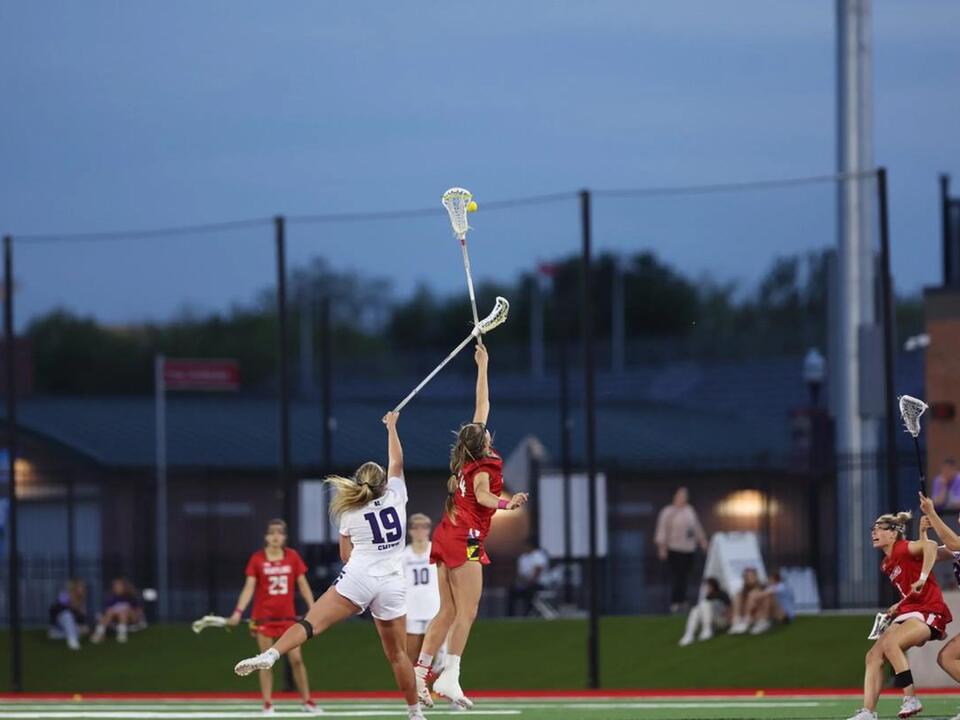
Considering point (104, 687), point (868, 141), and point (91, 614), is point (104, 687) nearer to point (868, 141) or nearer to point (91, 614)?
point (91, 614)

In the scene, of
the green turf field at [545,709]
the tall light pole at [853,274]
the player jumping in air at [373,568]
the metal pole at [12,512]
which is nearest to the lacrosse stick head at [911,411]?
the green turf field at [545,709]

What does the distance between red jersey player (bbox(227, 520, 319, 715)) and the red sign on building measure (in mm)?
15054

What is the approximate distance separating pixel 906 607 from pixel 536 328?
6695 cm

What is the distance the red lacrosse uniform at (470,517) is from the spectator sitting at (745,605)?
395 inches

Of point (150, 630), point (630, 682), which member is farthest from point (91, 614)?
point (630, 682)

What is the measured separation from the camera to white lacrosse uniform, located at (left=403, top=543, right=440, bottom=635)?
18.8 m

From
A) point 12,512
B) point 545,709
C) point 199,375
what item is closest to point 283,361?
point 12,512

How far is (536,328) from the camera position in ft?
264

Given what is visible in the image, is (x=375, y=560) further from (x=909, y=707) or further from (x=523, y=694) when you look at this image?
(x=523, y=694)

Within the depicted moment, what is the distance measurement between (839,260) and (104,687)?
11.5 metres

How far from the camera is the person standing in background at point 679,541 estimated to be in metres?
24.5

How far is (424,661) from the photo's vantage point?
14023mm

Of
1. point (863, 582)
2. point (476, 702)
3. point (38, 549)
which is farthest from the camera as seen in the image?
point (38, 549)

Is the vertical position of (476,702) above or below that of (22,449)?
below
